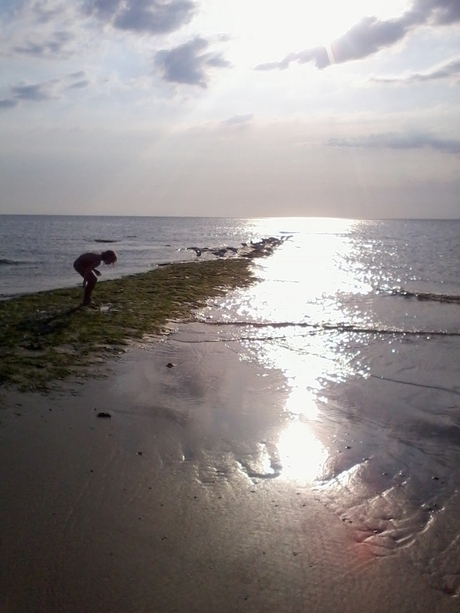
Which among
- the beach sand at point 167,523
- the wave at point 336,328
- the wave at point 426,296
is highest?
the beach sand at point 167,523

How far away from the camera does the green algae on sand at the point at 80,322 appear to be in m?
8.36

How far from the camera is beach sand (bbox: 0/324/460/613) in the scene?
3.77 meters

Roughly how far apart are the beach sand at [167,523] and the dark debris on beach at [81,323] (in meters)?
1.20

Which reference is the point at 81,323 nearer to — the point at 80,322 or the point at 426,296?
the point at 80,322

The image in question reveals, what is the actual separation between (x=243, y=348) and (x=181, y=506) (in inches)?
238

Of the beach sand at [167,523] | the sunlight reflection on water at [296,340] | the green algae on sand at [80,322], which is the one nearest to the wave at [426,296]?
the sunlight reflection on water at [296,340]

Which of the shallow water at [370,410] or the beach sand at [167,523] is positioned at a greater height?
the beach sand at [167,523]

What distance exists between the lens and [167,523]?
4551mm

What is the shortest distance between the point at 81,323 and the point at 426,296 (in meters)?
13.3

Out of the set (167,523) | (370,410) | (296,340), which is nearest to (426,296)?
(296,340)

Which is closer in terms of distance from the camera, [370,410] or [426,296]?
[370,410]

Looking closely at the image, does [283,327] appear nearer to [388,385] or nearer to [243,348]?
[243,348]

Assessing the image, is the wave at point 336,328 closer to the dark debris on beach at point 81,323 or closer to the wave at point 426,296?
the dark debris on beach at point 81,323

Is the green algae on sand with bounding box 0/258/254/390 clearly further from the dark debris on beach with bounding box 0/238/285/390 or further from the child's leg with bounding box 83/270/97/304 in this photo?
the child's leg with bounding box 83/270/97/304
